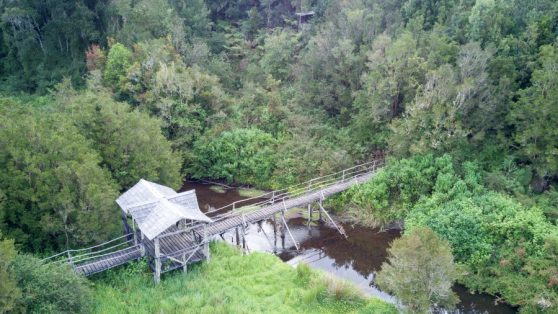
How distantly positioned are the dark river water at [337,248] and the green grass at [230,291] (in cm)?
315

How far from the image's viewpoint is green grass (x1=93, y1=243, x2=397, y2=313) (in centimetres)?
2322

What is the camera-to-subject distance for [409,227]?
3088 cm

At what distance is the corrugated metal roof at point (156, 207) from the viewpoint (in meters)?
24.6

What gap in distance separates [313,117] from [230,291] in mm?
22564

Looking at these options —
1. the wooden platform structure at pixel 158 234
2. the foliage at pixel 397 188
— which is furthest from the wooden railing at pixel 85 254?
the foliage at pixel 397 188

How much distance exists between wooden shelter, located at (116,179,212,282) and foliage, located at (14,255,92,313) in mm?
4266

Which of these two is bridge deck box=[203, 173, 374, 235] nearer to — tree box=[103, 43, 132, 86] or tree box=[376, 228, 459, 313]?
tree box=[376, 228, 459, 313]

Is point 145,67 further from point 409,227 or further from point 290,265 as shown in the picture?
point 409,227

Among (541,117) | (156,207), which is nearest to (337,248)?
(156,207)

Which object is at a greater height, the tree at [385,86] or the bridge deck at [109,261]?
the tree at [385,86]

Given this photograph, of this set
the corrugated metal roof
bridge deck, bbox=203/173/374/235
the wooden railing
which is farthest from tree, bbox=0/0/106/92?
bridge deck, bbox=203/173/374/235

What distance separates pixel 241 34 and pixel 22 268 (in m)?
42.7

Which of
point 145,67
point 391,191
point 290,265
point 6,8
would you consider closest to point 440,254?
point 290,265

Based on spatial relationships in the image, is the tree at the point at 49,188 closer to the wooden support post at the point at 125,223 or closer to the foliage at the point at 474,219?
the wooden support post at the point at 125,223
